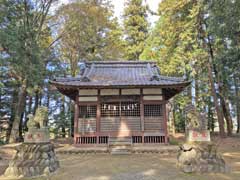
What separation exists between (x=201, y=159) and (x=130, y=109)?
5616 millimetres

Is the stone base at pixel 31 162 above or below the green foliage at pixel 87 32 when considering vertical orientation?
below

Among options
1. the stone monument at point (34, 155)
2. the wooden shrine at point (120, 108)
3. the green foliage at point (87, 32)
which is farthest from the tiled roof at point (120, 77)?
the stone monument at point (34, 155)

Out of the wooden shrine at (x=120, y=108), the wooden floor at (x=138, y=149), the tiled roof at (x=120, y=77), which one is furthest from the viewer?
the wooden shrine at (x=120, y=108)

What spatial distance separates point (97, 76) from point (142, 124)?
397cm

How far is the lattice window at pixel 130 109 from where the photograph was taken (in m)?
10.8

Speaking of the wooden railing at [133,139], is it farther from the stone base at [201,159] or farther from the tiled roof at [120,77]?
the stone base at [201,159]

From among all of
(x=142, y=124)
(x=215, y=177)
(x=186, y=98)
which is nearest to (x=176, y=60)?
(x=186, y=98)

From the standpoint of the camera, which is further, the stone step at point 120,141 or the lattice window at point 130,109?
the lattice window at point 130,109

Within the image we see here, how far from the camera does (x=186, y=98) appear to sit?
16.9 m

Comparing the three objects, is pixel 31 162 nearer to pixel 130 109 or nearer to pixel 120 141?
pixel 120 141

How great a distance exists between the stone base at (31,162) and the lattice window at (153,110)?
6018 mm

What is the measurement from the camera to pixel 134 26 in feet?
73.7

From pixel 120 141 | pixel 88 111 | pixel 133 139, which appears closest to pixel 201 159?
pixel 120 141

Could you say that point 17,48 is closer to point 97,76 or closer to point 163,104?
point 97,76
